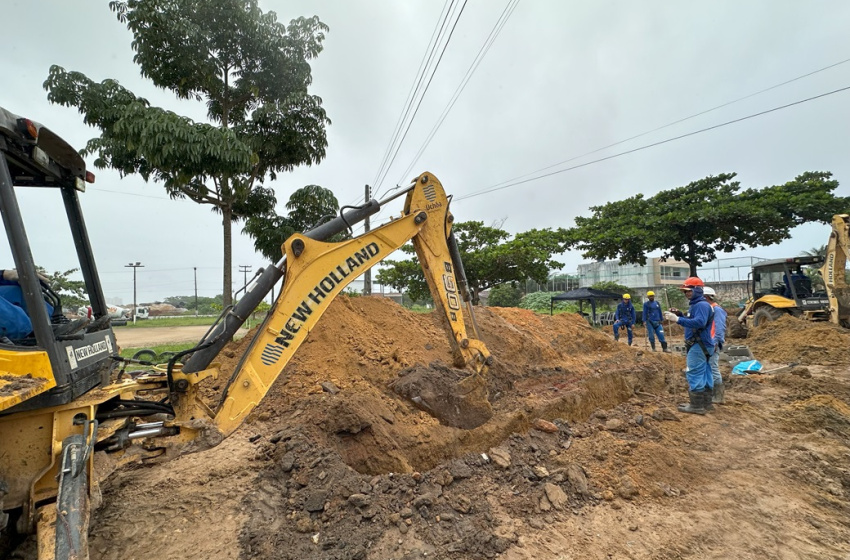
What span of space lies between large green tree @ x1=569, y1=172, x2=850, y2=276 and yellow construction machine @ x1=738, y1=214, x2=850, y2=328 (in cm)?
397

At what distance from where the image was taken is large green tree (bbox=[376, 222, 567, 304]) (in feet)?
60.0

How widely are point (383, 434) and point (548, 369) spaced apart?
4187 millimetres

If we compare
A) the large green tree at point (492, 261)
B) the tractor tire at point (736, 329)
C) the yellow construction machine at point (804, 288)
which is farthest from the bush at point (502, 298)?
the tractor tire at point (736, 329)

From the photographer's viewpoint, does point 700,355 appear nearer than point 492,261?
Yes

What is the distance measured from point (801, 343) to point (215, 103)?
46.2ft

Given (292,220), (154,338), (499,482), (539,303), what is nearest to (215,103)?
(292,220)

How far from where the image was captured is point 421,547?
110 inches

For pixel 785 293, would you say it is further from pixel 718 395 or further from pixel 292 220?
pixel 292 220

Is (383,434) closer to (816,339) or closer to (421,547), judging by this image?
(421,547)

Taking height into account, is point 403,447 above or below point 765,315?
below

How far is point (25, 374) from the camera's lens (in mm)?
2188

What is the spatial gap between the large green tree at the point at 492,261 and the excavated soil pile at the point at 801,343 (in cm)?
854

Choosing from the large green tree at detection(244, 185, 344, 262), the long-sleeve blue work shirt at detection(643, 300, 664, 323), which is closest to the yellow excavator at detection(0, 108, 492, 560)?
the large green tree at detection(244, 185, 344, 262)

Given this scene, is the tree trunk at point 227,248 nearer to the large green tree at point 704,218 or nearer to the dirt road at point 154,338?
the dirt road at point 154,338
